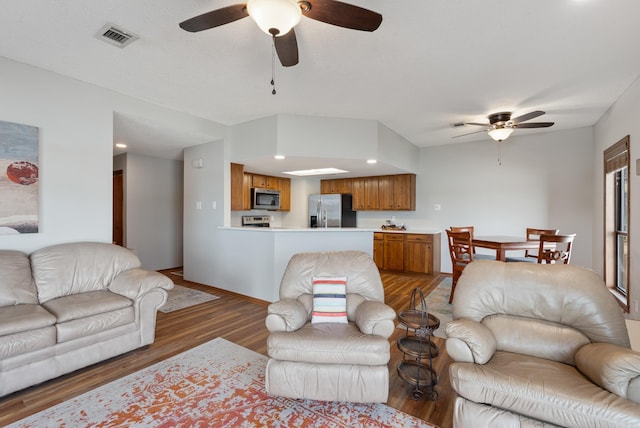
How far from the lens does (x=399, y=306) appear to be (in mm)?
3918

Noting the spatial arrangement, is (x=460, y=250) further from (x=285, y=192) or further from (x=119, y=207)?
(x=119, y=207)

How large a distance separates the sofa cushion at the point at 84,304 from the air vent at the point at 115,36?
2.24 m

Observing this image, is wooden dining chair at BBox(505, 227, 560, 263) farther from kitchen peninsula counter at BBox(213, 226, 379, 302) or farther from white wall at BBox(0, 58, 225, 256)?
white wall at BBox(0, 58, 225, 256)

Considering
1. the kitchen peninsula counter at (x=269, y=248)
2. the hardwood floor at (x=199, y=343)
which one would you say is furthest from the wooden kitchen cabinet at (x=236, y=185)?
the hardwood floor at (x=199, y=343)

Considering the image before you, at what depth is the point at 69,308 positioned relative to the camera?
2.31m

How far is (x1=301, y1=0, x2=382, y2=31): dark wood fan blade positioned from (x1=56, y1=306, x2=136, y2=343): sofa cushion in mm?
2811

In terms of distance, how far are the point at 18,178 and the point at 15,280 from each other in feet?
3.37

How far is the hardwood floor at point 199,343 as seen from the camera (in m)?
1.92

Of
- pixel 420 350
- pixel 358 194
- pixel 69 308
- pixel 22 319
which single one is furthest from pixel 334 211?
pixel 22 319

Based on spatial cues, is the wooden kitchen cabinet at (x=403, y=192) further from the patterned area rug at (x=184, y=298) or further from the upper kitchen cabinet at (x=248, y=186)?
the patterned area rug at (x=184, y=298)

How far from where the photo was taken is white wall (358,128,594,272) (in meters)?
4.79

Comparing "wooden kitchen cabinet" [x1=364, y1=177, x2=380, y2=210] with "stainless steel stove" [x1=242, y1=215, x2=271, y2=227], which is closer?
"stainless steel stove" [x1=242, y1=215, x2=271, y2=227]

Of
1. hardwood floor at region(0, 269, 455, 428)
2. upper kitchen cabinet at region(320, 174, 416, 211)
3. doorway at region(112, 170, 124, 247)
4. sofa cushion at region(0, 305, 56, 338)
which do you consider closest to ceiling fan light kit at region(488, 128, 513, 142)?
upper kitchen cabinet at region(320, 174, 416, 211)

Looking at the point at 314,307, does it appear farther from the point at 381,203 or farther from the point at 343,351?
the point at 381,203
